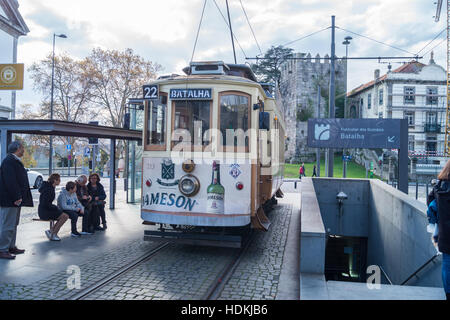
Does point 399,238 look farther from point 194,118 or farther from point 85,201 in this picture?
point 85,201

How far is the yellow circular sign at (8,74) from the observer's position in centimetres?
1245

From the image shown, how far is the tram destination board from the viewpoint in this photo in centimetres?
1319

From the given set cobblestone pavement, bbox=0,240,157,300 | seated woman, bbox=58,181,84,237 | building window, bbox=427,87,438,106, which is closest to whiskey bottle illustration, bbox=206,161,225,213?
cobblestone pavement, bbox=0,240,157,300

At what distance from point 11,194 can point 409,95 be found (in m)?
44.6

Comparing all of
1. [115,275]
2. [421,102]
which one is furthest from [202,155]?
[421,102]

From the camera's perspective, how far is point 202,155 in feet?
23.2

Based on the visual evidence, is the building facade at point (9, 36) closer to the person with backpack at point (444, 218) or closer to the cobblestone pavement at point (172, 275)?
the cobblestone pavement at point (172, 275)

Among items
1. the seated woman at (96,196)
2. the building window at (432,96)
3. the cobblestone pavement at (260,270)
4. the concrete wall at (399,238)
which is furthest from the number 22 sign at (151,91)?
the building window at (432,96)

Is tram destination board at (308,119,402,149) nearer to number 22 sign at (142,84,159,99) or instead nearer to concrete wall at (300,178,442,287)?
concrete wall at (300,178,442,287)

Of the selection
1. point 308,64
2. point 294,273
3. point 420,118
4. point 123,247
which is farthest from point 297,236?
point 308,64

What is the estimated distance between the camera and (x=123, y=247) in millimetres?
7895

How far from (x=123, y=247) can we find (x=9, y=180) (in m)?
2.59

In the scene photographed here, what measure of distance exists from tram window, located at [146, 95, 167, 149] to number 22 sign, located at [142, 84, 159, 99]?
129mm
